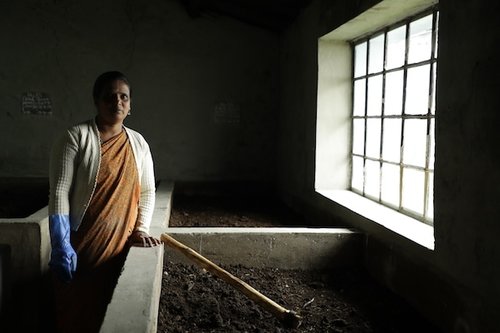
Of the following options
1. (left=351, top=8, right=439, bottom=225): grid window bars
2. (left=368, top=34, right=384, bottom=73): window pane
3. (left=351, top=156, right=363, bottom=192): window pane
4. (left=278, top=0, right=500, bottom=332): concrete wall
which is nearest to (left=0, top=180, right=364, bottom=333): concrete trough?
(left=278, top=0, right=500, bottom=332): concrete wall

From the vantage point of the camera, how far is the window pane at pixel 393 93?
3.37 meters

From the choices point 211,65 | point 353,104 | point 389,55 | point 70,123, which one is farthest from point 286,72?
point 70,123

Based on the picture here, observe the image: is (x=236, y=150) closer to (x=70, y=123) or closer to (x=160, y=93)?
(x=160, y=93)

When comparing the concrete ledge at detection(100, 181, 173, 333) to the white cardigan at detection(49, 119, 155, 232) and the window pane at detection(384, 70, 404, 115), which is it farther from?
the window pane at detection(384, 70, 404, 115)

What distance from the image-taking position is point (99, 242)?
8.13ft

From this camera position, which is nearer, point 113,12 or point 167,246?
point 167,246

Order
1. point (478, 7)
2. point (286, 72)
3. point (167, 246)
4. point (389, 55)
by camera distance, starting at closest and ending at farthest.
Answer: point (478, 7) < point (167, 246) < point (389, 55) < point (286, 72)

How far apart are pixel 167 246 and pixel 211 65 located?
3.76 metres

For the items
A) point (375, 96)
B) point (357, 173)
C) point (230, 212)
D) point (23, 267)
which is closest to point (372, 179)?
point (357, 173)

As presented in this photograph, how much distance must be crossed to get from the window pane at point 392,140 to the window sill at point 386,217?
40 cm

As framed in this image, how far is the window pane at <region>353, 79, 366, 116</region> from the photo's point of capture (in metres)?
4.16

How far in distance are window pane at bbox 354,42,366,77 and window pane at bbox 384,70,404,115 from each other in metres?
0.61

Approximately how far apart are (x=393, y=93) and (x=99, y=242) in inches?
93.9

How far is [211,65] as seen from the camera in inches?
252
